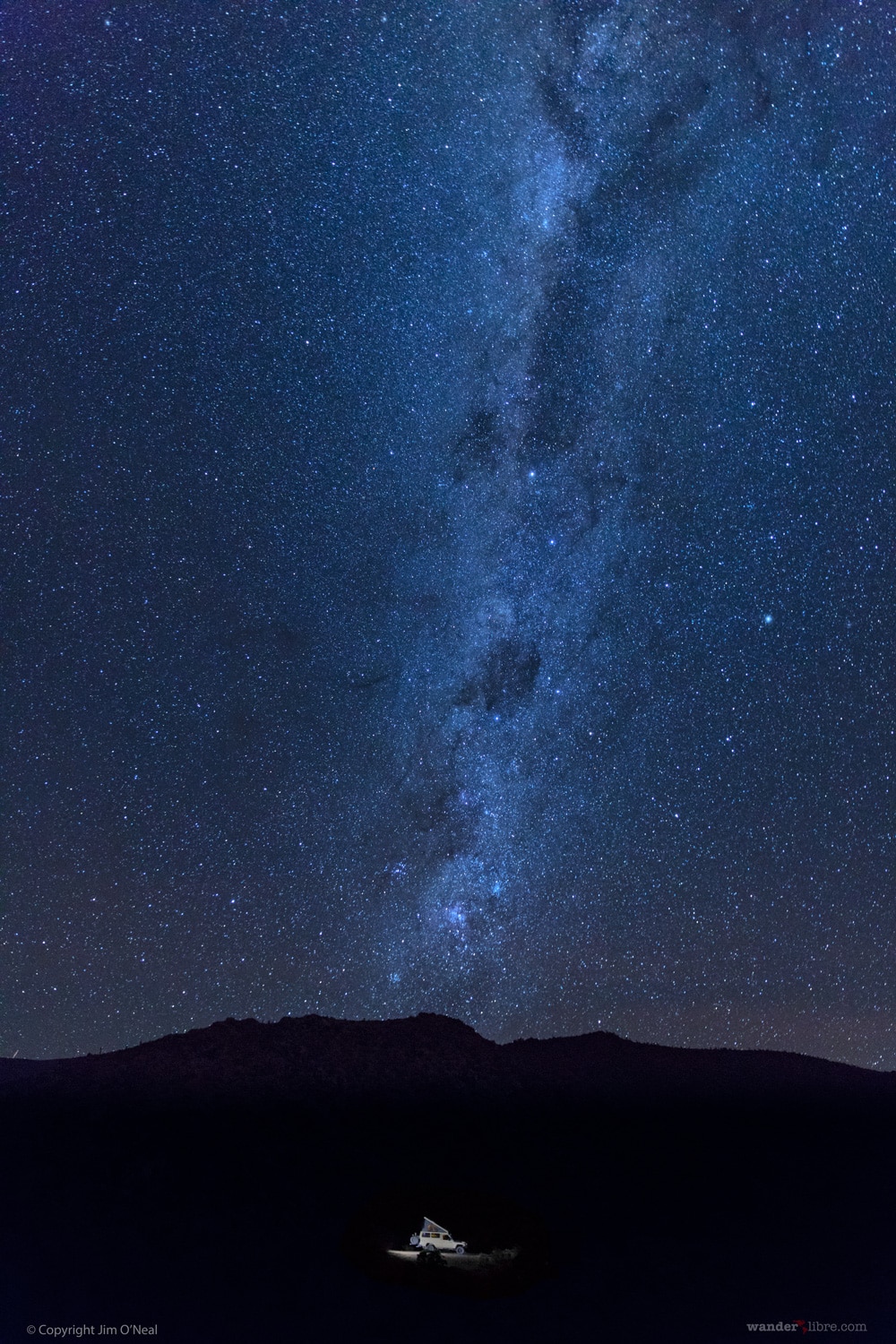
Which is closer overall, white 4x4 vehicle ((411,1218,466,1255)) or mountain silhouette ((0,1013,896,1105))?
white 4x4 vehicle ((411,1218,466,1255))

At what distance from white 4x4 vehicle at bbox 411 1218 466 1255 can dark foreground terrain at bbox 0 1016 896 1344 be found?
1.59ft

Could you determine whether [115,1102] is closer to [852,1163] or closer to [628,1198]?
[628,1198]

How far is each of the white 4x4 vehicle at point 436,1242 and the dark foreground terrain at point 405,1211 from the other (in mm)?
483

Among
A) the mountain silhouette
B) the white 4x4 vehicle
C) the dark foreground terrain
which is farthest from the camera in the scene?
the mountain silhouette

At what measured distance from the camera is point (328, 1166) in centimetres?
3297

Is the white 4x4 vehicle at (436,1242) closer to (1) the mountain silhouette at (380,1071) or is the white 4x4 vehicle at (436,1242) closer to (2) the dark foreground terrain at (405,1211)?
(2) the dark foreground terrain at (405,1211)

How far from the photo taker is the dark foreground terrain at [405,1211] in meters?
18.0

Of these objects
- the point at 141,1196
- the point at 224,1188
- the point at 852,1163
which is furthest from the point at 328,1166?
the point at 852,1163

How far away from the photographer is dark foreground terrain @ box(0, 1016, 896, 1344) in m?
18.0

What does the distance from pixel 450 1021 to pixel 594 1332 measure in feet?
216

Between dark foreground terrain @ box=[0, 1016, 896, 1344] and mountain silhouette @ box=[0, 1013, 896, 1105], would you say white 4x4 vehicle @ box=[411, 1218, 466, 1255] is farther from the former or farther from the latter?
mountain silhouette @ box=[0, 1013, 896, 1105]

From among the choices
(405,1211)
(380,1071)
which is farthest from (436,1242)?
(380,1071)

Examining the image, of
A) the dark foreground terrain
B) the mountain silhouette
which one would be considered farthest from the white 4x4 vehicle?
the mountain silhouette

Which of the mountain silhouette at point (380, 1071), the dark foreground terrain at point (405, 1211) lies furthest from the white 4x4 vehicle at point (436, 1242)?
the mountain silhouette at point (380, 1071)
